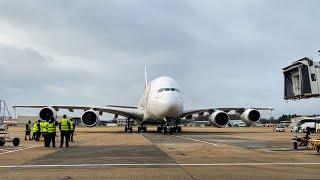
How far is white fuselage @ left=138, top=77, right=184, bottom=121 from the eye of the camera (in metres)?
37.8

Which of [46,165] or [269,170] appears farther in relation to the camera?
[46,165]

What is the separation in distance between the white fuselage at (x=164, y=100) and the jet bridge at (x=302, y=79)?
798 inches

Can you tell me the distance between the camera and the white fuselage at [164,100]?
37.8 metres

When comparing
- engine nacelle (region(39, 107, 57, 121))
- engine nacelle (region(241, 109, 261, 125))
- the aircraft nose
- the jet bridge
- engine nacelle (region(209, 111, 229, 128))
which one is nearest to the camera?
the jet bridge

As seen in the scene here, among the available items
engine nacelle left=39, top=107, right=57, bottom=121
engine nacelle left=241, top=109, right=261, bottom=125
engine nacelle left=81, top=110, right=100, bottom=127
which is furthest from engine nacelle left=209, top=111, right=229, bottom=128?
engine nacelle left=39, top=107, right=57, bottom=121

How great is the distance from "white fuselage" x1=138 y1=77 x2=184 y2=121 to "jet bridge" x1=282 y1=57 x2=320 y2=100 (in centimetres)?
2027

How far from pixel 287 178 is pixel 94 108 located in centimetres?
3476

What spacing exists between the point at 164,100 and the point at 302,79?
22.6 m

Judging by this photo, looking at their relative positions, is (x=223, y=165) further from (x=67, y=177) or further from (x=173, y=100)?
(x=173, y=100)

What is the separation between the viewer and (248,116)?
4350 cm

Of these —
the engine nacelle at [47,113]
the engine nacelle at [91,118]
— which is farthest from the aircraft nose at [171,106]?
the engine nacelle at [47,113]

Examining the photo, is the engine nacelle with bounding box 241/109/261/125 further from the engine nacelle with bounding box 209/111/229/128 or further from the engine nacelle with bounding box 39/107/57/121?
the engine nacelle with bounding box 39/107/57/121

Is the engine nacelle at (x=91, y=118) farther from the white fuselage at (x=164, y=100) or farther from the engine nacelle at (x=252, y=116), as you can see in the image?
the engine nacelle at (x=252, y=116)

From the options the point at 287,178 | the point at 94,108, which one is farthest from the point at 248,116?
the point at 287,178
